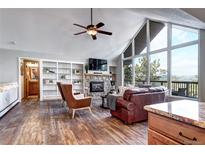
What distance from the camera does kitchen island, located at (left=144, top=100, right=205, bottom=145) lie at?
2.92 feet

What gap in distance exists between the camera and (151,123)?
127 centimetres

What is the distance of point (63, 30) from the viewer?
19.4ft

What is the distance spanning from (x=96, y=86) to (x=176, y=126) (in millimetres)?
7277

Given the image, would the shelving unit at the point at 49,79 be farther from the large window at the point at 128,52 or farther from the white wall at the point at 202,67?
the white wall at the point at 202,67

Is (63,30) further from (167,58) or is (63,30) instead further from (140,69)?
(167,58)

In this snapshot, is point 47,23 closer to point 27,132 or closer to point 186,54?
point 27,132

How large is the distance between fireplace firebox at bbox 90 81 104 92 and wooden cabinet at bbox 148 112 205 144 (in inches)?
272

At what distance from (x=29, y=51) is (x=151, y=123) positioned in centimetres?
697

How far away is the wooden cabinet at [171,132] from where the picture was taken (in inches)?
35.3

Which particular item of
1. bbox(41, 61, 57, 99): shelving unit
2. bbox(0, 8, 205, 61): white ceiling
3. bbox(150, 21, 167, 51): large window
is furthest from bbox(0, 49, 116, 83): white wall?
bbox(150, 21, 167, 51): large window

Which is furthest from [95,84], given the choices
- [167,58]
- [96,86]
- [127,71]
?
[167,58]

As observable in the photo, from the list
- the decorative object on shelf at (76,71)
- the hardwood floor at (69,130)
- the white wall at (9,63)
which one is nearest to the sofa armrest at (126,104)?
the hardwood floor at (69,130)

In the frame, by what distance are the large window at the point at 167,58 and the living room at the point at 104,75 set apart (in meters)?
0.03

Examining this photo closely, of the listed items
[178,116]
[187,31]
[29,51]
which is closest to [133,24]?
[187,31]
